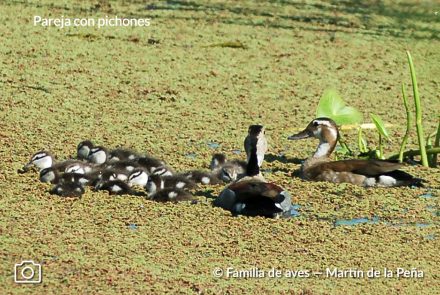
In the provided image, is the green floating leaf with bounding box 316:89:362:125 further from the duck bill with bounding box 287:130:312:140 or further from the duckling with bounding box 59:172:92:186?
the duckling with bounding box 59:172:92:186

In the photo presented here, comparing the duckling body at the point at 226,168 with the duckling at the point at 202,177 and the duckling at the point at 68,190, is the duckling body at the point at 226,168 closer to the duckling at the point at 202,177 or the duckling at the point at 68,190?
the duckling at the point at 202,177

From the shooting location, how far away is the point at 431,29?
10578 mm

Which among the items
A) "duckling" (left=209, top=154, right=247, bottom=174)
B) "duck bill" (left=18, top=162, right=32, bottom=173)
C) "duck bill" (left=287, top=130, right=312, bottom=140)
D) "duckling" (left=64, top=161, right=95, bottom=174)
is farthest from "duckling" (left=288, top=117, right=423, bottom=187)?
"duck bill" (left=18, top=162, right=32, bottom=173)

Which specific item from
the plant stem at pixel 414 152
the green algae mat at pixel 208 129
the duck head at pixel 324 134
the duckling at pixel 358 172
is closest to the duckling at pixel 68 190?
the green algae mat at pixel 208 129

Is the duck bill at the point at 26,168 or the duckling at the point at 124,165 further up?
the duckling at the point at 124,165

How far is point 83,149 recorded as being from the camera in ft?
23.7

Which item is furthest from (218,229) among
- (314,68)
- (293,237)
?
(314,68)

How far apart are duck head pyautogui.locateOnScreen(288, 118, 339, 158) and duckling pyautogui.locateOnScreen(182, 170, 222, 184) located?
74 centimetres

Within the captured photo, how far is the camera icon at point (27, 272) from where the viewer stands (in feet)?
16.8

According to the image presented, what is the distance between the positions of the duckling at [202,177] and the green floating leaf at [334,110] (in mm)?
1086

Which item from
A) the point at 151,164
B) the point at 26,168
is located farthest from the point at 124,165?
the point at 26,168

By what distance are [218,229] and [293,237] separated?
0.36 m

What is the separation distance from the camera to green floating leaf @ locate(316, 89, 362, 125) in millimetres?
7723

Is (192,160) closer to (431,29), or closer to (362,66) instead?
(362,66)
